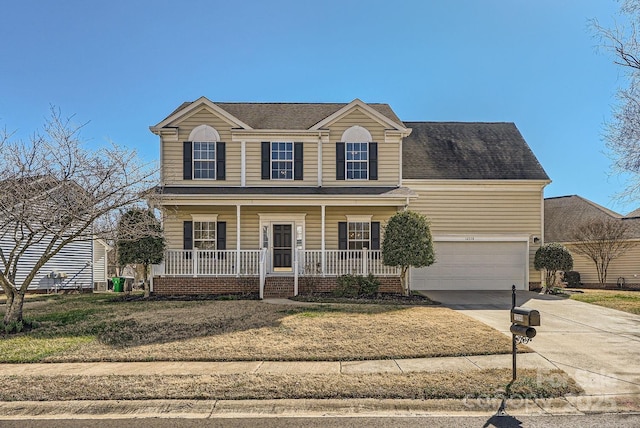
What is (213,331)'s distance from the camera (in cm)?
857

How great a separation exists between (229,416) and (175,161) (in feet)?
43.0

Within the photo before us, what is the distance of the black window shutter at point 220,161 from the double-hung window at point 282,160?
188 cm

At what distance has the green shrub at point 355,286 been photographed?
13852 millimetres

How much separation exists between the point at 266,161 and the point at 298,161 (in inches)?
48.9

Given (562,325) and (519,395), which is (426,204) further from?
(519,395)

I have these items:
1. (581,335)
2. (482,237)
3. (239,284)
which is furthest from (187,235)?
(581,335)

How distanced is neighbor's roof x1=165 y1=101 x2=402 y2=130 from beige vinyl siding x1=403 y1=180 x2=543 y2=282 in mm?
3485

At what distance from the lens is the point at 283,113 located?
58.7 ft

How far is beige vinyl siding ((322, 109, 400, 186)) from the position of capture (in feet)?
54.1

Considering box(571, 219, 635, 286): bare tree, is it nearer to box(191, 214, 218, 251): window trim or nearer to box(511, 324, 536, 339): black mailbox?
box(191, 214, 218, 251): window trim

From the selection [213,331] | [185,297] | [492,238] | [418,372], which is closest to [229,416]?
[418,372]

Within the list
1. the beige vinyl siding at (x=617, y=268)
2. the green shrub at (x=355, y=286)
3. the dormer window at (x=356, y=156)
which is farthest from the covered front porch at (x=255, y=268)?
the beige vinyl siding at (x=617, y=268)

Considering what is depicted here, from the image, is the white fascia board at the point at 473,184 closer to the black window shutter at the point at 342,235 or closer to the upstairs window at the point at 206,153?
the black window shutter at the point at 342,235

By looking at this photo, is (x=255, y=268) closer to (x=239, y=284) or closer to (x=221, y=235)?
(x=239, y=284)
